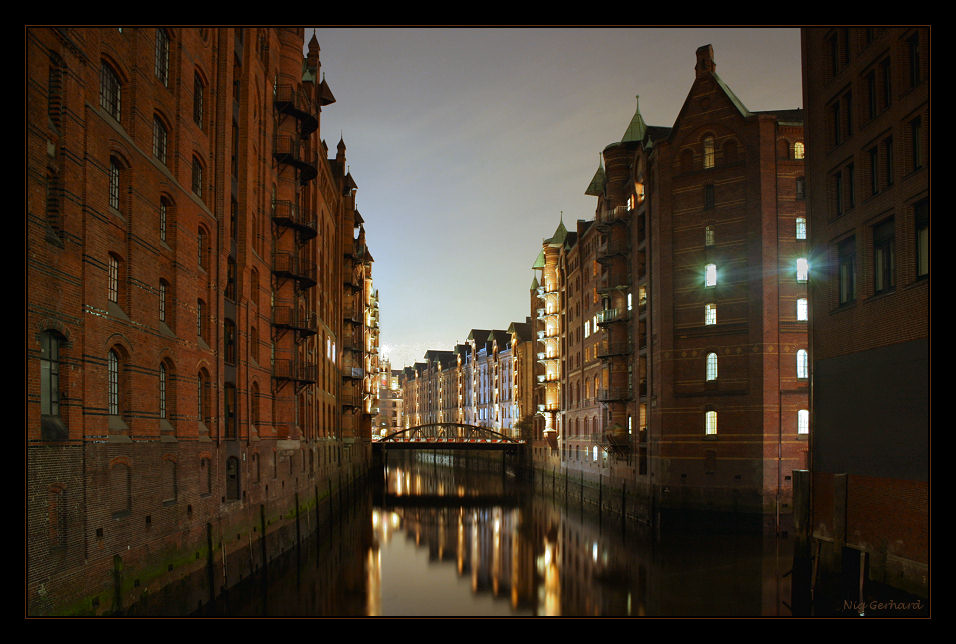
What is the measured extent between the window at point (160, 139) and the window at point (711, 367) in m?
27.1

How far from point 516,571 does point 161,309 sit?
17.0 metres

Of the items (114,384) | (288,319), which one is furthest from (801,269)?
(114,384)

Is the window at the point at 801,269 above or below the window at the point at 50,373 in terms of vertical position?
Result: above

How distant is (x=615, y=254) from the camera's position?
45.5 metres

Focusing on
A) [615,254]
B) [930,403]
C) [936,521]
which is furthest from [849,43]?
[615,254]

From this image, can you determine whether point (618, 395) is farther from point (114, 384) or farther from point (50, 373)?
point (50, 373)

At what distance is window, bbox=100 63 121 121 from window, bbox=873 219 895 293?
1779 centimetres

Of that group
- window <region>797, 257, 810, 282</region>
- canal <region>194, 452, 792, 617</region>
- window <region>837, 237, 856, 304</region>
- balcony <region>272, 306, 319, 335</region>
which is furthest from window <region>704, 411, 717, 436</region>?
balcony <region>272, 306, 319, 335</region>

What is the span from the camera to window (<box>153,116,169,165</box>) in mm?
18497

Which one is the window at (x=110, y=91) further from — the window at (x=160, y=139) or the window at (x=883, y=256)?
the window at (x=883, y=256)

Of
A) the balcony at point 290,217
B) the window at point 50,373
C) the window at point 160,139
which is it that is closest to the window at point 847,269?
the window at point 160,139

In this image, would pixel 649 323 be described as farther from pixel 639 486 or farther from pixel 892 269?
pixel 892 269

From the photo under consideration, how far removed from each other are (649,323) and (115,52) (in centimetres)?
3035

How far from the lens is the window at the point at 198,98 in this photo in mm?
21688
